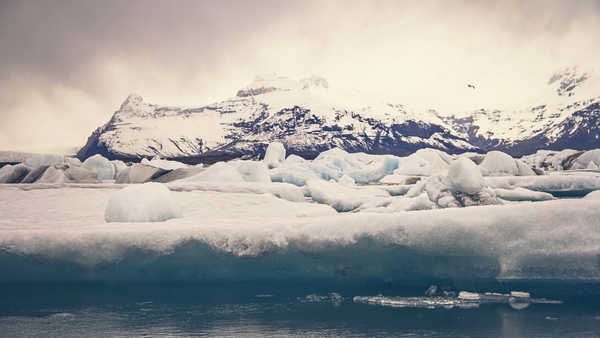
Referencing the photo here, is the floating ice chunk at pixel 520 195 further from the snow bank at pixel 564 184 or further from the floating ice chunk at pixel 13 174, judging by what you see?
the floating ice chunk at pixel 13 174

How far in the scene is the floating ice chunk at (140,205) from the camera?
6422 mm

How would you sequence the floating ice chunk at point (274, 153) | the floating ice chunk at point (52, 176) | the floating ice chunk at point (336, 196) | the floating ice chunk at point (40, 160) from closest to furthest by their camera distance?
1. the floating ice chunk at point (336, 196)
2. the floating ice chunk at point (52, 176)
3. the floating ice chunk at point (40, 160)
4. the floating ice chunk at point (274, 153)

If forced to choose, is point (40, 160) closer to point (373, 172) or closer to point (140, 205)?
point (373, 172)

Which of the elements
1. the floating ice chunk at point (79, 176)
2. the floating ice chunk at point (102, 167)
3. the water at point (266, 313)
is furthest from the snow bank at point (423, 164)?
the water at point (266, 313)

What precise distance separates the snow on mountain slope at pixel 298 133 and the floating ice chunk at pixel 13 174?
143 meters

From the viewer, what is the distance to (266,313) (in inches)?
154

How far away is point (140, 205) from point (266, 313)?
123 inches

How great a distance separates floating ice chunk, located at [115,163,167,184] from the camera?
15.9 m

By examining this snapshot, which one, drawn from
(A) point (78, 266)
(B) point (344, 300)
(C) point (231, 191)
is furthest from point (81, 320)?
(C) point (231, 191)

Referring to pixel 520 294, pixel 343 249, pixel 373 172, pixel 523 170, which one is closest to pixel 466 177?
pixel 520 294

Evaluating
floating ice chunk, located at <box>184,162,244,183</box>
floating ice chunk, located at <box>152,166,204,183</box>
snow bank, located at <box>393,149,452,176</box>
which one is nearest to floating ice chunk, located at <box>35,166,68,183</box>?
floating ice chunk, located at <box>152,166,204,183</box>

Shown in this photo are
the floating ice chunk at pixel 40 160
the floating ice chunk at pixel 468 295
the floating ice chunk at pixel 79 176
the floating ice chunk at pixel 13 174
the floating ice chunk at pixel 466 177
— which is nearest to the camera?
the floating ice chunk at pixel 468 295

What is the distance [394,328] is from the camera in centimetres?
354

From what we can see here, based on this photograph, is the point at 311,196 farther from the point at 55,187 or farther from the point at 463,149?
the point at 463,149
